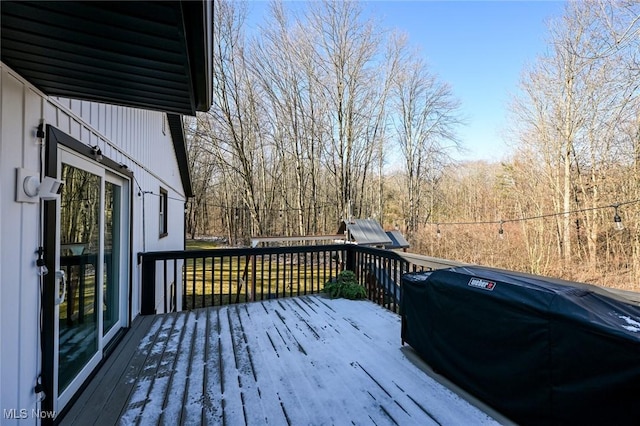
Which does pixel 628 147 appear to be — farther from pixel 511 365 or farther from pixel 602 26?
pixel 511 365

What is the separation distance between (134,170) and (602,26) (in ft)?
28.4

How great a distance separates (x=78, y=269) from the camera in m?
2.39

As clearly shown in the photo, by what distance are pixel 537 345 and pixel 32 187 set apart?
9.56ft

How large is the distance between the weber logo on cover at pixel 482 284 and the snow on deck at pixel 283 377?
2.66ft

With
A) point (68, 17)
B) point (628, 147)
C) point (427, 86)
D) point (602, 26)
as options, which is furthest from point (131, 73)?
point (427, 86)

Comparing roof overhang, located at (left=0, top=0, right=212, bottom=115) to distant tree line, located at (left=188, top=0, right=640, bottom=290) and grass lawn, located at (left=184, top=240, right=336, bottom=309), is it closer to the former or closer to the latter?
grass lawn, located at (left=184, top=240, right=336, bottom=309)

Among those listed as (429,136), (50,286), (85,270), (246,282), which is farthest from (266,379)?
(429,136)

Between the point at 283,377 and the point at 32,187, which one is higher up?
the point at 32,187

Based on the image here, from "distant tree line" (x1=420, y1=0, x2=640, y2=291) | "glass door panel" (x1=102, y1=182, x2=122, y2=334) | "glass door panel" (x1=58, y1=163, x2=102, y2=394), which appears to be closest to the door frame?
"glass door panel" (x1=58, y1=163, x2=102, y2=394)

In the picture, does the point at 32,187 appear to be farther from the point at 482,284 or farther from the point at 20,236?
the point at 482,284

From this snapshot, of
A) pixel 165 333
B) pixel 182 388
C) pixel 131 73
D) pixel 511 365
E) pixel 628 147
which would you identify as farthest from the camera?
pixel 628 147

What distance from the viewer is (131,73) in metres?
1.62

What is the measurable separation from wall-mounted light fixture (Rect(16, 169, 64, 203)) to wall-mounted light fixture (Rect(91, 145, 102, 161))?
86cm

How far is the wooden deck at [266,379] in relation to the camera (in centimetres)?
201
